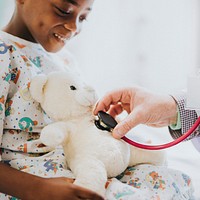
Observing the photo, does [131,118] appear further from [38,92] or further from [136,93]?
[38,92]

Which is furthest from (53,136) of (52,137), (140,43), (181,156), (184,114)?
(140,43)

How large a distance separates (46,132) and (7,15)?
41.5 inches

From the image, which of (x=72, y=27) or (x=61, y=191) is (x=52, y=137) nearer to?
(x=61, y=191)

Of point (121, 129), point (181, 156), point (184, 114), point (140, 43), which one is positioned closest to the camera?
point (121, 129)

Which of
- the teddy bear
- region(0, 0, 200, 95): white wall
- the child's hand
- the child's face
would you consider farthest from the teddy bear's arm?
region(0, 0, 200, 95): white wall

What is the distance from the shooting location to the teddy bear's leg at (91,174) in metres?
0.91

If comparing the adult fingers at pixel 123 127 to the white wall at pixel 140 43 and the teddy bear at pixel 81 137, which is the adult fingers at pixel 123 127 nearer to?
the teddy bear at pixel 81 137

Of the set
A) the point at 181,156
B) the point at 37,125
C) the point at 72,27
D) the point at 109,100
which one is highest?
the point at 72,27

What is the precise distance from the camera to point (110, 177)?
1.01 m

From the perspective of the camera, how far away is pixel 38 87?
1.09 m

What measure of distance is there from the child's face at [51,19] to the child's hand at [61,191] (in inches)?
20.3

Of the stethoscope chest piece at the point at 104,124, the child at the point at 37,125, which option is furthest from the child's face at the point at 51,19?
the stethoscope chest piece at the point at 104,124

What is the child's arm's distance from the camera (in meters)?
0.88

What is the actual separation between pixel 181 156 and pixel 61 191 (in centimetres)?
65
